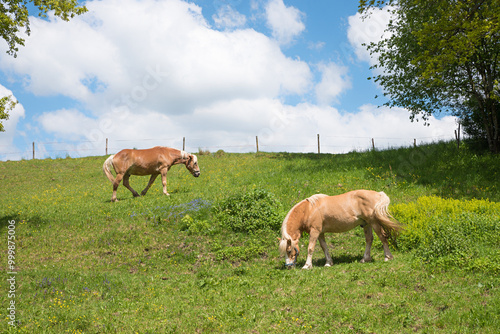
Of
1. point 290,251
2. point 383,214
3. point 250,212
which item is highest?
point 383,214

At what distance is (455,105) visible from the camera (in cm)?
2947

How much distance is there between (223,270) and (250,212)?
342cm

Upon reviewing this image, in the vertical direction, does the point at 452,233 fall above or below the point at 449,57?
below

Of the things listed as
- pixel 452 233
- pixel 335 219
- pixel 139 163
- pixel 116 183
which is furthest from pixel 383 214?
pixel 116 183

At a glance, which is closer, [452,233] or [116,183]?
[452,233]

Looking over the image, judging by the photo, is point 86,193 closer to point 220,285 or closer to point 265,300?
point 220,285

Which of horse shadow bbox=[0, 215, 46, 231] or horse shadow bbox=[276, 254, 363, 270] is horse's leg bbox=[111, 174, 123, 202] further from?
horse shadow bbox=[276, 254, 363, 270]

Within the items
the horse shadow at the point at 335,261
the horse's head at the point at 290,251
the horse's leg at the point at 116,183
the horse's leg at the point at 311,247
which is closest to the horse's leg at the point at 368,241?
the horse shadow at the point at 335,261

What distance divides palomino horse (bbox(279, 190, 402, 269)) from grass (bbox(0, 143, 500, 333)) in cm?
67

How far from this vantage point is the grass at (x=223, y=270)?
23.4 ft

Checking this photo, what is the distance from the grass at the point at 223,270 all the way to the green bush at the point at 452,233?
0.11 meters

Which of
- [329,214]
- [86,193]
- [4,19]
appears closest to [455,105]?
[329,214]

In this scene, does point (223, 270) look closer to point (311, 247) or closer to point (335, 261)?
point (311, 247)

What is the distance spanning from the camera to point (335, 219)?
10.3 metres
